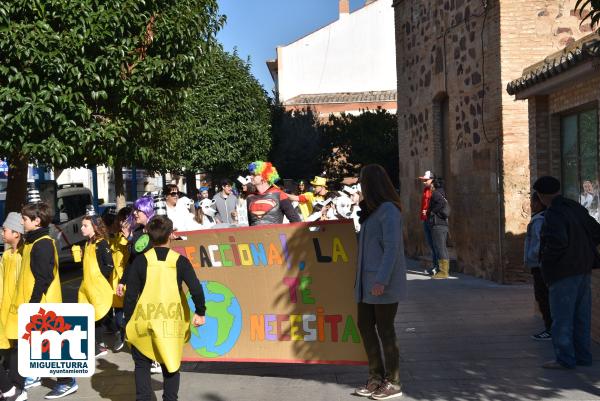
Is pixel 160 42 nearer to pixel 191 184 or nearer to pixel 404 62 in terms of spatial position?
pixel 404 62

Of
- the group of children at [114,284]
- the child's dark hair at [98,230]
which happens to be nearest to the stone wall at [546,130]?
the group of children at [114,284]

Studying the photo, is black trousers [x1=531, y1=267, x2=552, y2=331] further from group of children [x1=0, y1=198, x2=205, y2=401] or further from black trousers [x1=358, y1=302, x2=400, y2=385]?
group of children [x1=0, y1=198, x2=205, y2=401]

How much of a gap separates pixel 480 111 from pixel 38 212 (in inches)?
354

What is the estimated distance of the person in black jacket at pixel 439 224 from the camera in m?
14.1

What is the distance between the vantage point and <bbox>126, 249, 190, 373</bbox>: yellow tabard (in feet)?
18.4

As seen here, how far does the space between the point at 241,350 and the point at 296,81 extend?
49254mm

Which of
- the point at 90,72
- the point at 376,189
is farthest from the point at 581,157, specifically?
the point at 90,72

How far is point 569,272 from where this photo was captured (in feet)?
23.4

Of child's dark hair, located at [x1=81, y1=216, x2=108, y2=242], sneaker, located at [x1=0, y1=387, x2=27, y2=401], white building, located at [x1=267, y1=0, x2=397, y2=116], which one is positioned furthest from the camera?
white building, located at [x1=267, y1=0, x2=397, y2=116]

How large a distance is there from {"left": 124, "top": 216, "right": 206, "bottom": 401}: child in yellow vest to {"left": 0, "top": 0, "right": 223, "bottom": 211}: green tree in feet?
11.3

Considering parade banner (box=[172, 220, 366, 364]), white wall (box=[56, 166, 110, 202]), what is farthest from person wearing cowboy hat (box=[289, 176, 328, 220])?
white wall (box=[56, 166, 110, 202])

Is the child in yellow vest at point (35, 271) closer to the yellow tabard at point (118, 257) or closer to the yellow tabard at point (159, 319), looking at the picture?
the yellow tabard at point (159, 319)

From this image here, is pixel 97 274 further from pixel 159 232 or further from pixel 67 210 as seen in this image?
pixel 67 210

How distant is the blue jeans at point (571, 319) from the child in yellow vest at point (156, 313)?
3.23 m
